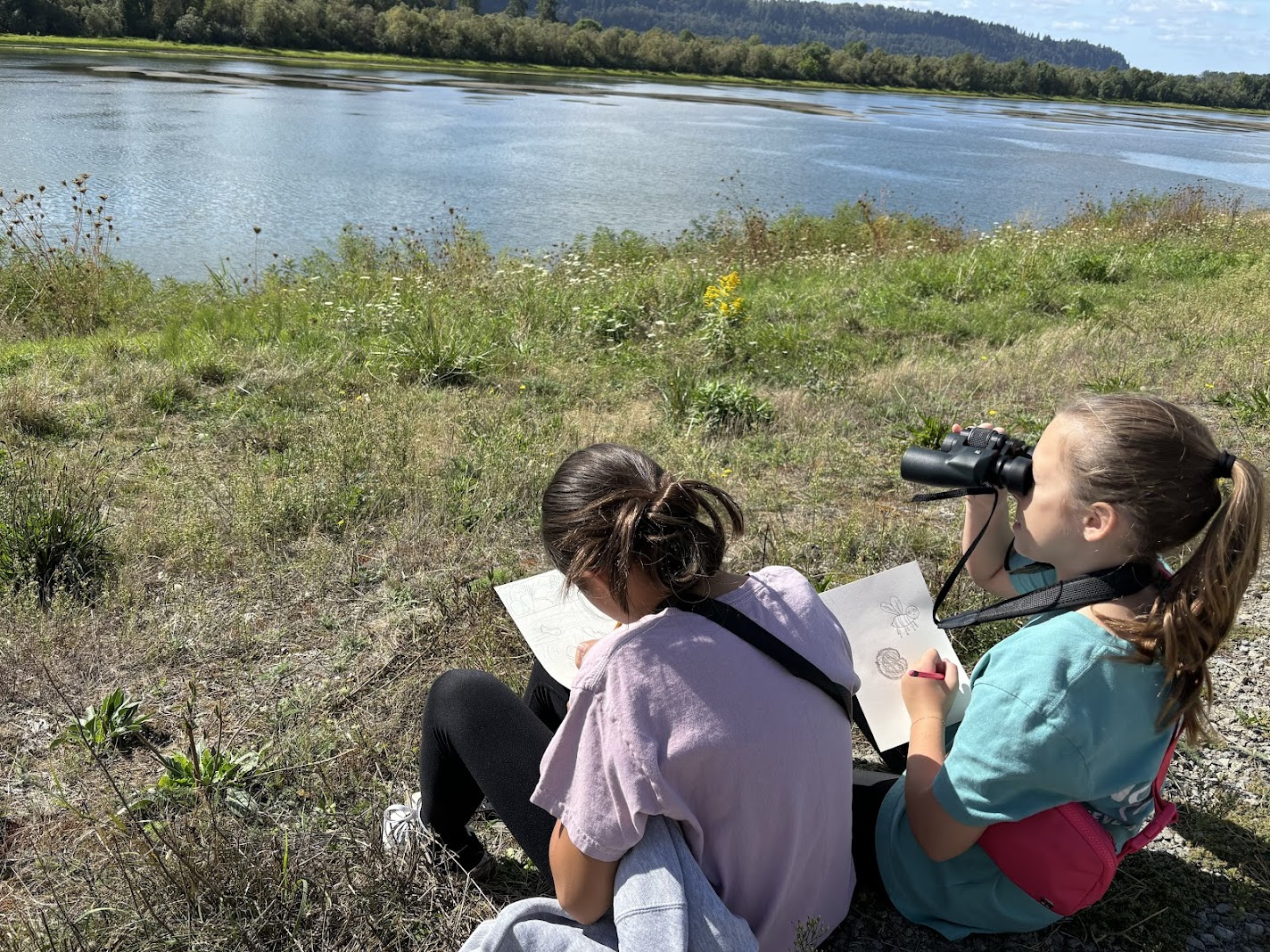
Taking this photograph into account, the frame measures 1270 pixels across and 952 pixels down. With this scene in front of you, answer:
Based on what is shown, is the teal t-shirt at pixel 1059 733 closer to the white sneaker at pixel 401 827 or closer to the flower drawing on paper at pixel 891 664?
the flower drawing on paper at pixel 891 664

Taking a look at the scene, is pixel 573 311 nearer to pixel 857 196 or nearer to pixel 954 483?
pixel 954 483

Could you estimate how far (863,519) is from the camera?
352cm

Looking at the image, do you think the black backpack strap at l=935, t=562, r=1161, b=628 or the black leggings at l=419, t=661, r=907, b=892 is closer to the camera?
the black backpack strap at l=935, t=562, r=1161, b=628

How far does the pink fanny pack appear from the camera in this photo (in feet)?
4.85

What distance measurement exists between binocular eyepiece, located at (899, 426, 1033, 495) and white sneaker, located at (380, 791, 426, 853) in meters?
1.18

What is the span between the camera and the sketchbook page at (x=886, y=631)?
208 centimetres

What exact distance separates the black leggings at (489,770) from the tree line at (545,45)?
45.6m

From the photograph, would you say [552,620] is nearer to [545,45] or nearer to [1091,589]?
[1091,589]

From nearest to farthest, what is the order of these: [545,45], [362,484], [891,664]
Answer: [891,664]
[362,484]
[545,45]

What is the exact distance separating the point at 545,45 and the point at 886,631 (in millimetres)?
56870

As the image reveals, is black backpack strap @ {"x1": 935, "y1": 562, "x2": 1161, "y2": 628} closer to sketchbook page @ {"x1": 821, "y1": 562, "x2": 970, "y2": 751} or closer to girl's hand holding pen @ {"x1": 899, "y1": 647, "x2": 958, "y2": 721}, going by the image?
girl's hand holding pen @ {"x1": 899, "y1": 647, "x2": 958, "y2": 721}

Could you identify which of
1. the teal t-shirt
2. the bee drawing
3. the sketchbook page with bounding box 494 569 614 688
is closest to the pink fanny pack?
the teal t-shirt

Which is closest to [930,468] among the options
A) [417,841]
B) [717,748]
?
[717,748]

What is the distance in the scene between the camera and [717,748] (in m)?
1.29
